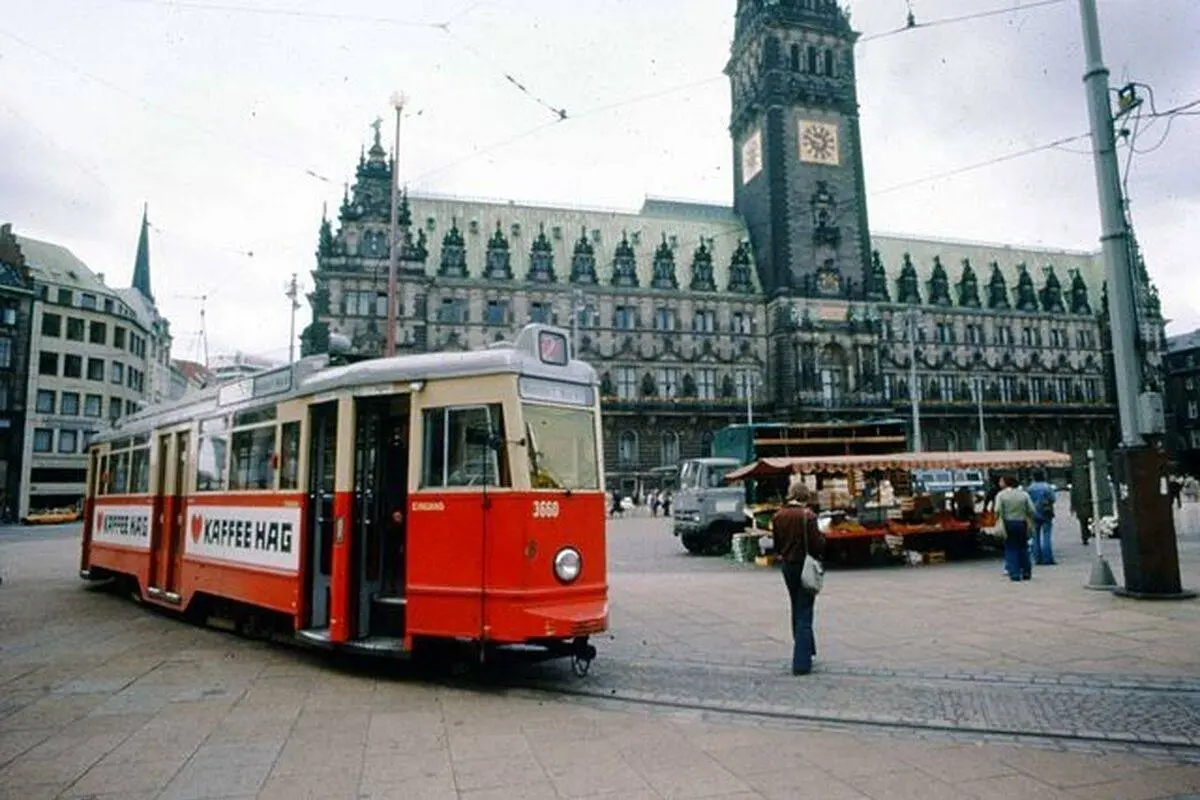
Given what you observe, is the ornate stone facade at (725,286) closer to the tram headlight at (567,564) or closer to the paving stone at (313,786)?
the tram headlight at (567,564)

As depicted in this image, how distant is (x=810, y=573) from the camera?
7695 millimetres

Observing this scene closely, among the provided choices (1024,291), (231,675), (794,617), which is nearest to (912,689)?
(794,617)

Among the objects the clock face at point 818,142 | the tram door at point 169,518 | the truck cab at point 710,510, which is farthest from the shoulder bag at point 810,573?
the clock face at point 818,142

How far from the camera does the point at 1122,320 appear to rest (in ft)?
38.7

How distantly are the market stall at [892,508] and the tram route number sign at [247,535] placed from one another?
1268 cm

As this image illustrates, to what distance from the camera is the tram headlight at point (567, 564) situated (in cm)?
711

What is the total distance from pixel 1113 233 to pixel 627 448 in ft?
170

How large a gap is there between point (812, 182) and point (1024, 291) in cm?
3209

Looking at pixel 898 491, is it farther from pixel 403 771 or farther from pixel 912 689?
pixel 403 771

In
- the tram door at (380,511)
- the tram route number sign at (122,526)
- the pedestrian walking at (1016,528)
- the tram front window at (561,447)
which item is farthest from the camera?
the pedestrian walking at (1016,528)

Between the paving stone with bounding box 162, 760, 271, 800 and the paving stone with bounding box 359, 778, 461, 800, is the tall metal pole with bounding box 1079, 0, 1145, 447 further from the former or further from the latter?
the paving stone with bounding box 162, 760, 271, 800

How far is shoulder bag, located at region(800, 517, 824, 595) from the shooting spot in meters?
7.64

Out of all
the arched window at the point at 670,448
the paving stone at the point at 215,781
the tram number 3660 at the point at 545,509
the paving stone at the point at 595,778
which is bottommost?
the paving stone at the point at 595,778

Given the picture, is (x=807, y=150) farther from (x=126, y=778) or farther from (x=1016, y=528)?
(x=126, y=778)
